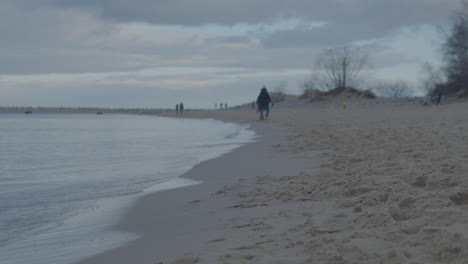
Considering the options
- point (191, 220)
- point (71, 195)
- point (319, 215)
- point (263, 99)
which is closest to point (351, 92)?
point (263, 99)

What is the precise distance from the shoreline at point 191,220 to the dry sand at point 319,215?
1cm

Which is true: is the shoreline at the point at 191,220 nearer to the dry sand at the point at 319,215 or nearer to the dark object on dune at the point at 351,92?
the dry sand at the point at 319,215

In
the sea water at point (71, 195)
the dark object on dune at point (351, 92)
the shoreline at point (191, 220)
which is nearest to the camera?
the shoreline at point (191, 220)

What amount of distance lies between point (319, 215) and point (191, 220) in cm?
117

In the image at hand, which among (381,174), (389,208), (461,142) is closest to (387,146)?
(461,142)

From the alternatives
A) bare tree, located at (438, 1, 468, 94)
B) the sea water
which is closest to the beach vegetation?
bare tree, located at (438, 1, 468, 94)

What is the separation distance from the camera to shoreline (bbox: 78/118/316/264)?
337cm

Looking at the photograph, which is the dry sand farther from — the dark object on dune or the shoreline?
the dark object on dune

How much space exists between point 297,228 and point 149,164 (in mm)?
6398

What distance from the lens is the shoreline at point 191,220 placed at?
3365 mm

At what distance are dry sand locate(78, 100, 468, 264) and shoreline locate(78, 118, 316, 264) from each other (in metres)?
0.01

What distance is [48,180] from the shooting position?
7691 mm

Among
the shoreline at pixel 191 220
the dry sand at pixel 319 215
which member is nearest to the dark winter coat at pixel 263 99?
the shoreline at pixel 191 220

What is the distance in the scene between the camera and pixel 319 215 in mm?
3832
